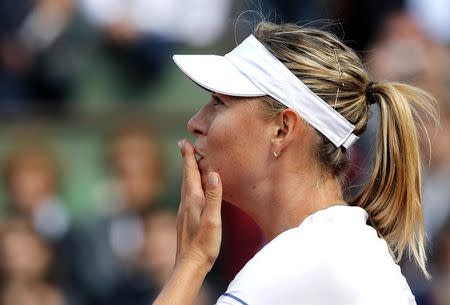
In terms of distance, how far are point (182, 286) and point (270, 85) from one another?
1.91 feet

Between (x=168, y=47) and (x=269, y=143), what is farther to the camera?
(x=168, y=47)

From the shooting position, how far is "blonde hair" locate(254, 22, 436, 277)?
2.85 meters

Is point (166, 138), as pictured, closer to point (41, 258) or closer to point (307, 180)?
point (41, 258)

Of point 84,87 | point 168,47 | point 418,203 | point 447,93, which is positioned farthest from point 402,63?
point 418,203

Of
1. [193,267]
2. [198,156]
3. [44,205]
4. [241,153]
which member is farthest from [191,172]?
[44,205]

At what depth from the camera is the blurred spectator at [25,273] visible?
589 centimetres

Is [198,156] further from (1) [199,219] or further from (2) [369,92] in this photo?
(2) [369,92]

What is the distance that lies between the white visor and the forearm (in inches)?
18.9

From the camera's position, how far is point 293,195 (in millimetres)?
2861

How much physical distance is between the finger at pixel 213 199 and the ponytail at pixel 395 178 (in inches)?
16.0

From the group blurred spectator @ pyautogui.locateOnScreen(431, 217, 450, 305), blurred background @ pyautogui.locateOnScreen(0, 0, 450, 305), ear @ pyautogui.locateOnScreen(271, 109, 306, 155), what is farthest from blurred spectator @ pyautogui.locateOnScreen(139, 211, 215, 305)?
ear @ pyautogui.locateOnScreen(271, 109, 306, 155)

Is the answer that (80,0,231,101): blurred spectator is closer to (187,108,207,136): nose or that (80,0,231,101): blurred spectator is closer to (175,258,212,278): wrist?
(187,108,207,136): nose

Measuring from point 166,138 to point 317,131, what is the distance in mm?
4263

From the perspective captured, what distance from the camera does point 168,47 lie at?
719cm
